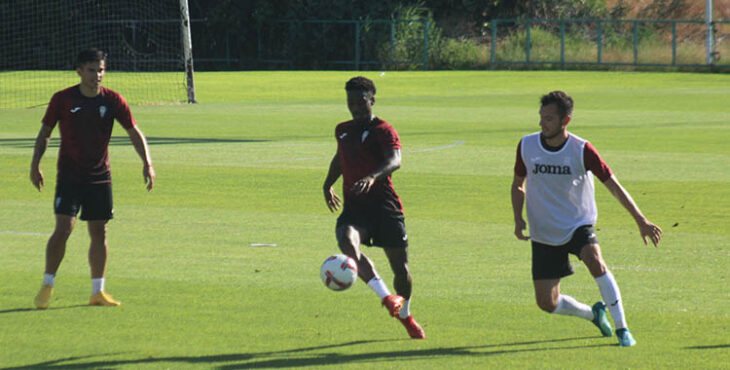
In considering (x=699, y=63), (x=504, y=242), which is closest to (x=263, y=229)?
(x=504, y=242)

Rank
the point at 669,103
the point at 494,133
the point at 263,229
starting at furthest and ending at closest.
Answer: the point at 669,103, the point at 494,133, the point at 263,229

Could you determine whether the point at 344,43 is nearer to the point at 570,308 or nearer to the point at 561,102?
the point at 570,308

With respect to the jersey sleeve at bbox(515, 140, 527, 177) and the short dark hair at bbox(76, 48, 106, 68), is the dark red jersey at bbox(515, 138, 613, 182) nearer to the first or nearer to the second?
the jersey sleeve at bbox(515, 140, 527, 177)

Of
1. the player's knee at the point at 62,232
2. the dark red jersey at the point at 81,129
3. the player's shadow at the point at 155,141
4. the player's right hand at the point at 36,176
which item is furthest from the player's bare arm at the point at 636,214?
the player's shadow at the point at 155,141

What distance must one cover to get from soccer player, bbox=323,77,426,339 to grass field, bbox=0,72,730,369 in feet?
1.55

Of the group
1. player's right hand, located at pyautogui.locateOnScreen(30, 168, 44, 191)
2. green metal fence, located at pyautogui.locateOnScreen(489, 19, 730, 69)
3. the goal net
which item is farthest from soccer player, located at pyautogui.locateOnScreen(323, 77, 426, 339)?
the goal net

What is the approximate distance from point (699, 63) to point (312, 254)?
4966cm

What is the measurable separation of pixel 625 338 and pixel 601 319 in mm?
332

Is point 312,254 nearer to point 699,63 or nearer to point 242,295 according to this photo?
point 242,295

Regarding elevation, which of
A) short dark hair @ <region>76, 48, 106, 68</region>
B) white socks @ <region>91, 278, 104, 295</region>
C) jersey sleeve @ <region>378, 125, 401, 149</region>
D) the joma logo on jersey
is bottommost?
white socks @ <region>91, 278, 104, 295</region>

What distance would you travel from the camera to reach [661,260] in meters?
11.6

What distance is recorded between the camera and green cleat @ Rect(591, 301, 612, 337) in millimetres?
8367

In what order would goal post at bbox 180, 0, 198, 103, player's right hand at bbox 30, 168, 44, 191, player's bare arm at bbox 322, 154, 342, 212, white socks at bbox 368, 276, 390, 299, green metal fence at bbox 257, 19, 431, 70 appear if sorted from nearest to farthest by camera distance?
white socks at bbox 368, 276, 390, 299
player's bare arm at bbox 322, 154, 342, 212
player's right hand at bbox 30, 168, 44, 191
goal post at bbox 180, 0, 198, 103
green metal fence at bbox 257, 19, 431, 70

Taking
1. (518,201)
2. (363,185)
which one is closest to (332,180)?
(363,185)
